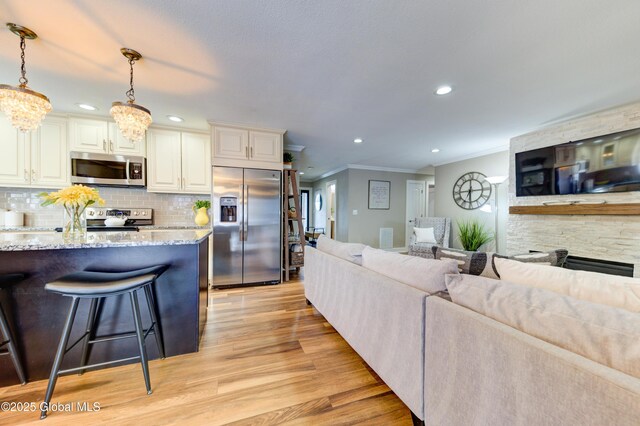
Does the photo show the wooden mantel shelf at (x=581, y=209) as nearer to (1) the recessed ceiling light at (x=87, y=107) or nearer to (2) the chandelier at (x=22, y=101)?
(2) the chandelier at (x=22, y=101)

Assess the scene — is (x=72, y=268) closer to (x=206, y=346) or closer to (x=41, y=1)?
(x=206, y=346)

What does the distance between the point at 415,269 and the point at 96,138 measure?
4.18m

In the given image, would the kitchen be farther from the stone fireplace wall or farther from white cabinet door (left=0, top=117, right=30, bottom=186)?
the stone fireplace wall

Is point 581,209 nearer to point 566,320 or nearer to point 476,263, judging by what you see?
point 476,263

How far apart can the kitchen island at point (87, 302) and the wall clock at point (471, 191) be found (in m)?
5.14

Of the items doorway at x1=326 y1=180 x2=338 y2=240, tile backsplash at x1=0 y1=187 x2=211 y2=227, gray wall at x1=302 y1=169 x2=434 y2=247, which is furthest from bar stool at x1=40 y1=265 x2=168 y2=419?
doorway at x1=326 y1=180 x2=338 y2=240

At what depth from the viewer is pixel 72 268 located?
1561 mm

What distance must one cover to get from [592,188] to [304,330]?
149 inches

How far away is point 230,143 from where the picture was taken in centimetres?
329

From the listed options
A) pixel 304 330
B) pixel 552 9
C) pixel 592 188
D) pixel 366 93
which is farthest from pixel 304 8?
pixel 592 188

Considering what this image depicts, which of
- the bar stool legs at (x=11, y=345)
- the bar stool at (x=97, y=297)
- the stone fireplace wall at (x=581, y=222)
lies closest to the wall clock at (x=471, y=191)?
the stone fireplace wall at (x=581, y=222)

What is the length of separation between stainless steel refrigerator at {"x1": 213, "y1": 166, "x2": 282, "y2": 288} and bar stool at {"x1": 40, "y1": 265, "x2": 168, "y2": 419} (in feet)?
5.20

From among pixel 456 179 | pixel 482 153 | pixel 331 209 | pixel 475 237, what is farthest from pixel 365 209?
pixel 482 153

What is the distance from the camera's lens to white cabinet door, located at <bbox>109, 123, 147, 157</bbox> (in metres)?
3.16
